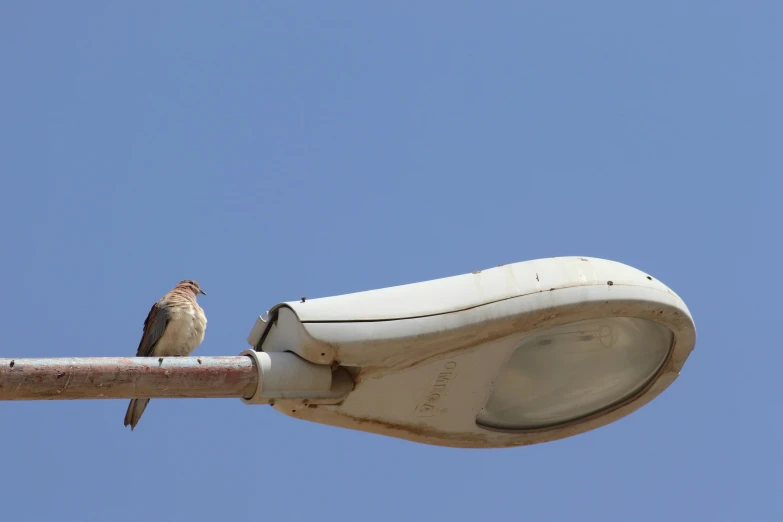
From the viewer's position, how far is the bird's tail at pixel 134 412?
874 cm

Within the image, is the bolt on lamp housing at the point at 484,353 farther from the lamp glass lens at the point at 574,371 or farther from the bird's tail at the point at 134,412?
the bird's tail at the point at 134,412

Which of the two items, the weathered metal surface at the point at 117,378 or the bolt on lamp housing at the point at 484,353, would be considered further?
the bolt on lamp housing at the point at 484,353

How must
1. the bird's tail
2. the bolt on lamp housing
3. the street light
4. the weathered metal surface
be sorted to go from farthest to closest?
1. the bird's tail
2. the bolt on lamp housing
3. the street light
4. the weathered metal surface

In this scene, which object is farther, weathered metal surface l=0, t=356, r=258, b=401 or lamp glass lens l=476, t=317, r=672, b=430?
lamp glass lens l=476, t=317, r=672, b=430

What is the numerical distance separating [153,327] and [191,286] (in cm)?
83

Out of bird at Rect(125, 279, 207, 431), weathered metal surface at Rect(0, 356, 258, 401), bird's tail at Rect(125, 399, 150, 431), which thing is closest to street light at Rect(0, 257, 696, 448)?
weathered metal surface at Rect(0, 356, 258, 401)

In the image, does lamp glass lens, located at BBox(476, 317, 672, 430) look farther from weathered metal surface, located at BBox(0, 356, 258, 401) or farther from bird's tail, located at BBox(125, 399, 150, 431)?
bird's tail, located at BBox(125, 399, 150, 431)

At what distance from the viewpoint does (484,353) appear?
228 inches

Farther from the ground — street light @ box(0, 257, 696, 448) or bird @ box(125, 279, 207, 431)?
bird @ box(125, 279, 207, 431)

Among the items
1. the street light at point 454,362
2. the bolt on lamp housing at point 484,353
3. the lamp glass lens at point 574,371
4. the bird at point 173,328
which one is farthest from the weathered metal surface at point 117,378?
the bird at point 173,328

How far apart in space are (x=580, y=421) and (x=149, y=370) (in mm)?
2730

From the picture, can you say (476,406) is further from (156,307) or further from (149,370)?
(156,307)

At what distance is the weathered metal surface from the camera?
471 centimetres

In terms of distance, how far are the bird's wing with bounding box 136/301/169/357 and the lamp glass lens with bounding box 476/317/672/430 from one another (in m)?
4.06
